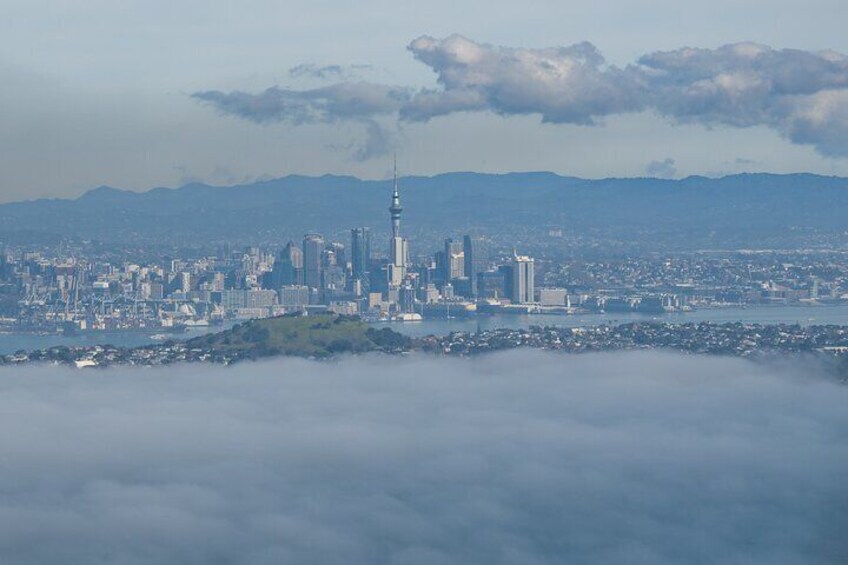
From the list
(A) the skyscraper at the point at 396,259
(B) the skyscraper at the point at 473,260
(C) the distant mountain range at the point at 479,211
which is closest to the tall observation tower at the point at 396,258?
(A) the skyscraper at the point at 396,259

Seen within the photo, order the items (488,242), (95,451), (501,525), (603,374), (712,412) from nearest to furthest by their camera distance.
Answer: (501,525)
(95,451)
(712,412)
(603,374)
(488,242)

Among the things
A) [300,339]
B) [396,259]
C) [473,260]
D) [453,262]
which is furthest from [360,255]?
[300,339]

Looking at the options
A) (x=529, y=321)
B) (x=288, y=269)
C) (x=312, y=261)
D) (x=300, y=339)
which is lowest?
(x=529, y=321)

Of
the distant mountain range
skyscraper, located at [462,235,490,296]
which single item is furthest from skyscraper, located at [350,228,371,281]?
the distant mountain range

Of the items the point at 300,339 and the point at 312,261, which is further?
the point at 312,261

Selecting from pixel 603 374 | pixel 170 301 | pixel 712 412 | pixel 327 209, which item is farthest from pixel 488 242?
pixel 712 412

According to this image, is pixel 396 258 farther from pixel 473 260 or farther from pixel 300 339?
pixel 300 339

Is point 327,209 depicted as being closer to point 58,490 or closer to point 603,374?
point 603,374
